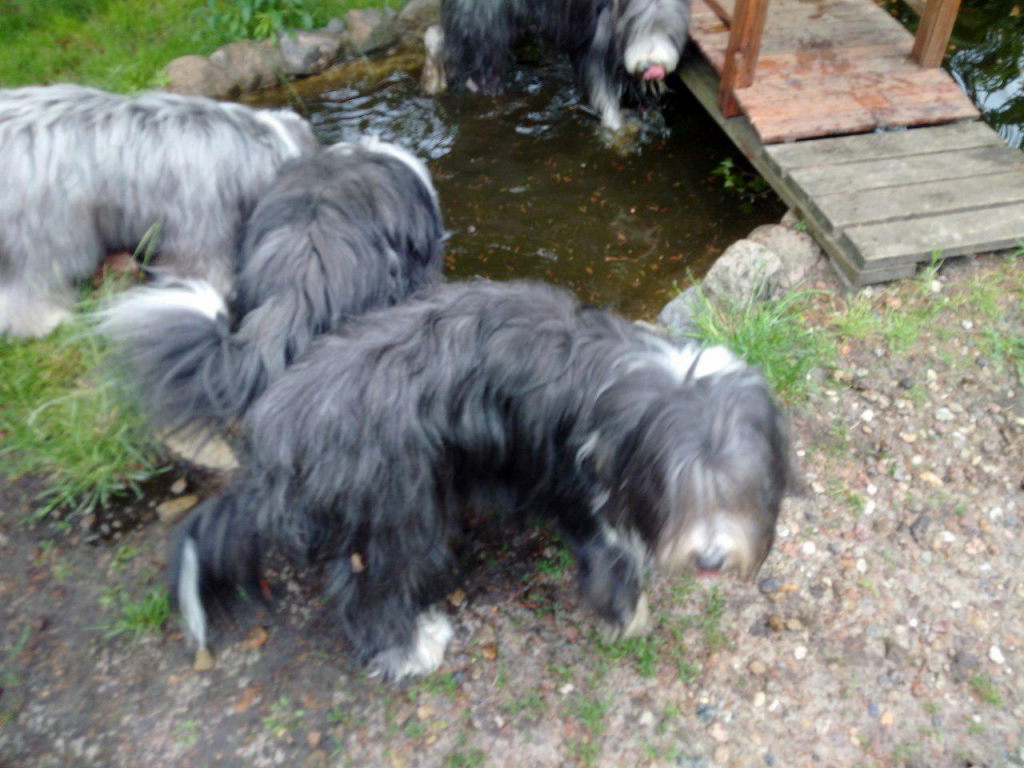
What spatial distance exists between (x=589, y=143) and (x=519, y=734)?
3219 mm

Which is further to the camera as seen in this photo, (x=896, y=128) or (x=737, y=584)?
(x=896, y=128)

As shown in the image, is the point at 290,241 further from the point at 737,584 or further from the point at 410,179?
the point at 737,584

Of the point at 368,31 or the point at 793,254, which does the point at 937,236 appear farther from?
the point at 368,31

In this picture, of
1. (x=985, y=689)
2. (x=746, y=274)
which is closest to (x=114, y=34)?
(x=746, y=274)

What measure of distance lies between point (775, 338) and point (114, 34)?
4.30m

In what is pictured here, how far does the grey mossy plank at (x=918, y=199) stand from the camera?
3.08 m

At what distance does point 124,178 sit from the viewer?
2811 mm

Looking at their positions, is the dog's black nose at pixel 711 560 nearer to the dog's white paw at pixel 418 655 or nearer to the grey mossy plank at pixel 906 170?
the dog's white paw at pixel 418 655

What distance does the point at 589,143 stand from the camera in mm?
4395

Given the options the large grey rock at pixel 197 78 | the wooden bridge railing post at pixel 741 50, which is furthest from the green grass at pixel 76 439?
the wooden bridge railing post at pixel 741 50

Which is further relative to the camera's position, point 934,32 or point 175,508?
point 934,32

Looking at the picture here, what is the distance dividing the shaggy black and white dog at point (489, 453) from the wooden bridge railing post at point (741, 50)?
2140mm

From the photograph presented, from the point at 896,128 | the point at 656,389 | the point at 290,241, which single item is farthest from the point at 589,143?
the point at 656,389

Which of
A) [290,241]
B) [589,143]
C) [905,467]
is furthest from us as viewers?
[589,143]
